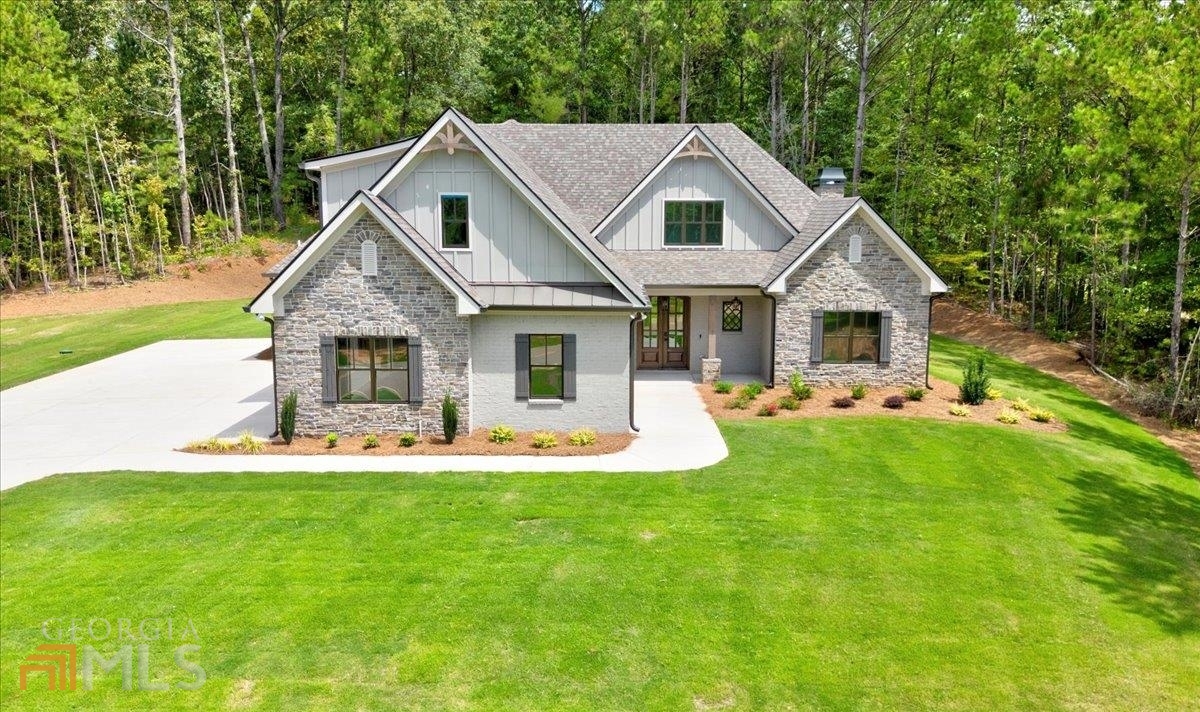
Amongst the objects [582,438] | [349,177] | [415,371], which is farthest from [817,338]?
[349,177]

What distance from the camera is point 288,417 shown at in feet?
51.5

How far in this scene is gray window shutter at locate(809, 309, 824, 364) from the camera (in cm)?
2042

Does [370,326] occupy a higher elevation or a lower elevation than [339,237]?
lower

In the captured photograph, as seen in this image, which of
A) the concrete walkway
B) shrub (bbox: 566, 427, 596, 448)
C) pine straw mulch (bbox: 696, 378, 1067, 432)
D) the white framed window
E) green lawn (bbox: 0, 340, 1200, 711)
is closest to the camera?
green lawn (bbox: 0, 340, 1200, 711)

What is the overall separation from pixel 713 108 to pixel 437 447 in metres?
39.3

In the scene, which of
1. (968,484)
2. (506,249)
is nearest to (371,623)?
(506,249)

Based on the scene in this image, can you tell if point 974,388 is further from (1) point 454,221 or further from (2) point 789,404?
(1) point 454,221

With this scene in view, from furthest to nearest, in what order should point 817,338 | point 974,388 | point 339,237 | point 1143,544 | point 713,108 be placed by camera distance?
point 713,108 → point 817,338 → point 974,388 → point 339,237 → point 1143,544

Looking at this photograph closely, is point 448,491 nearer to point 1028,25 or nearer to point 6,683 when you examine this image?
point 6,683

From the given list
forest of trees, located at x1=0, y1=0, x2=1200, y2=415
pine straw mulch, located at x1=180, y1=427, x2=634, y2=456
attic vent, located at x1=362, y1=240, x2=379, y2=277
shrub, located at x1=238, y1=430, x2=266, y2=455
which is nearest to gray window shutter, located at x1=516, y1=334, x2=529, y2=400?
pine straw mulch, located at x1=180, y1=427, x2=634, y2=456

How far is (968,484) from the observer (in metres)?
13.9

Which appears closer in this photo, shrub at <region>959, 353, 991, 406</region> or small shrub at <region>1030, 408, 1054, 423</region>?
small shrub at <region>1030, 408, 1054, 423</region>

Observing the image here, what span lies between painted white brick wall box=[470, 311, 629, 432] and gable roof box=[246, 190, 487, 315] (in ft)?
3.74

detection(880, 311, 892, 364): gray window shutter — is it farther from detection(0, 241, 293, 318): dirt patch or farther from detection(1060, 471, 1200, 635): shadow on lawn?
detection(0, 241, 293, 318): dirt patch
